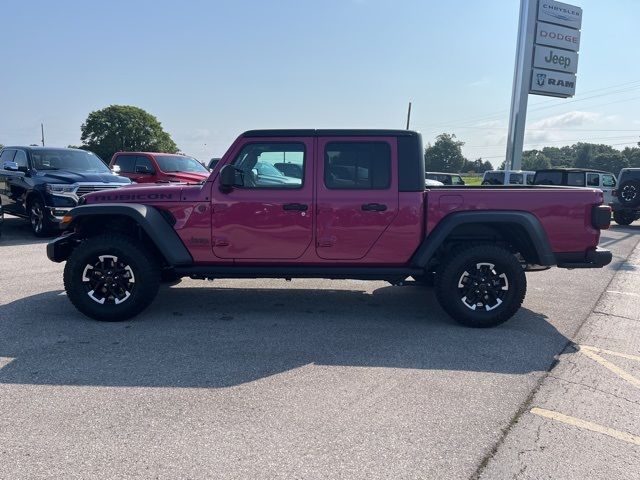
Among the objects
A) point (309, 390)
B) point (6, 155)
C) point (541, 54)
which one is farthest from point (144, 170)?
point (541, 54)

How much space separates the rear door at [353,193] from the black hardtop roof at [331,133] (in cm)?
5

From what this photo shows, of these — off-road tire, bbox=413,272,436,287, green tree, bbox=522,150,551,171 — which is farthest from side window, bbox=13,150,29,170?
green tree, bbox=522,150,551,171

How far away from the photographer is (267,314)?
5328mm

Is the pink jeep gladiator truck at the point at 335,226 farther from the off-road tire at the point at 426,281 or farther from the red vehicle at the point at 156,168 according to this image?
the red vehicle at the point at 156,168

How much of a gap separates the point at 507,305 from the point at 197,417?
3203mm

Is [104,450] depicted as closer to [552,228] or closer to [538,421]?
[538,421]

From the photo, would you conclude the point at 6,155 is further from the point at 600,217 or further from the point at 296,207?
the point at 600,217

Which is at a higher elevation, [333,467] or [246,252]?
[246,252]

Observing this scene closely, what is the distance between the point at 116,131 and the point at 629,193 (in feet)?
220

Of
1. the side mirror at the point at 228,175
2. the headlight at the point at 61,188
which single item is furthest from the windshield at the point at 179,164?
the side mirror at the point at 228,175

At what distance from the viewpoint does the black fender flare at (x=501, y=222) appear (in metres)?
4.77

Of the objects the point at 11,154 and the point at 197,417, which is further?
the point at 11,154

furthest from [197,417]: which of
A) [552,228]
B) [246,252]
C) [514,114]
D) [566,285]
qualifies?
[514,114]

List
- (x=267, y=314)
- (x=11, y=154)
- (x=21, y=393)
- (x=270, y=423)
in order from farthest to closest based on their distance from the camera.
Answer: (x=11, y=154) < (x=267, y=314) < (x=21, y=393) < (x=270, y=423)
